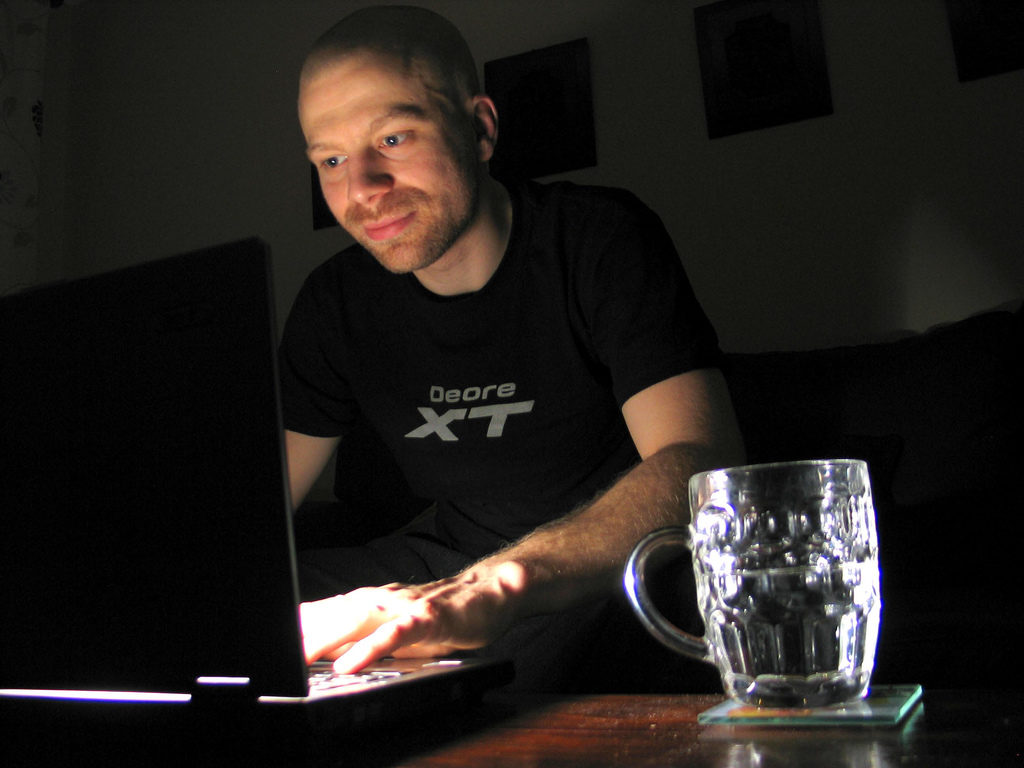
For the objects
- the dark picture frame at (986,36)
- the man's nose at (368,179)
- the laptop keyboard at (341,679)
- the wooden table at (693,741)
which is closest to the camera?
the wooden table at (693,741)

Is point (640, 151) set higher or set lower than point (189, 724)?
higher

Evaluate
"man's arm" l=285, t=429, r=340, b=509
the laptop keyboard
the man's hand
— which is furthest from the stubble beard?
the laptop keyboard

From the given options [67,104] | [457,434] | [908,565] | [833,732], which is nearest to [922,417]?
[908,565]

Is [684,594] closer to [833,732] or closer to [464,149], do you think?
[833,732]

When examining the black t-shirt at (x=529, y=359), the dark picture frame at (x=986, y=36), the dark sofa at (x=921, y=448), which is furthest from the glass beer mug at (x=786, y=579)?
the dark picture frame at (x=986, y=36)

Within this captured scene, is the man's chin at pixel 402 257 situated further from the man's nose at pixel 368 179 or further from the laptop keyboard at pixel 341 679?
the laptop keyboard at pixel 341 679

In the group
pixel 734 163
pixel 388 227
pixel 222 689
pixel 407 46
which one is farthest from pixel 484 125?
pixel 222 689

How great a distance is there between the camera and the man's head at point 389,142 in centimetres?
147

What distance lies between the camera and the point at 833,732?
19.4 inches

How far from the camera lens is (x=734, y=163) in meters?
2.35

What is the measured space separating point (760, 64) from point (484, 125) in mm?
1007

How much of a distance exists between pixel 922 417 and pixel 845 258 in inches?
26.2

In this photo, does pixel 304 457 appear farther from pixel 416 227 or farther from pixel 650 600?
pixel 650 600

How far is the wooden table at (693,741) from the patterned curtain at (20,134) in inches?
110
